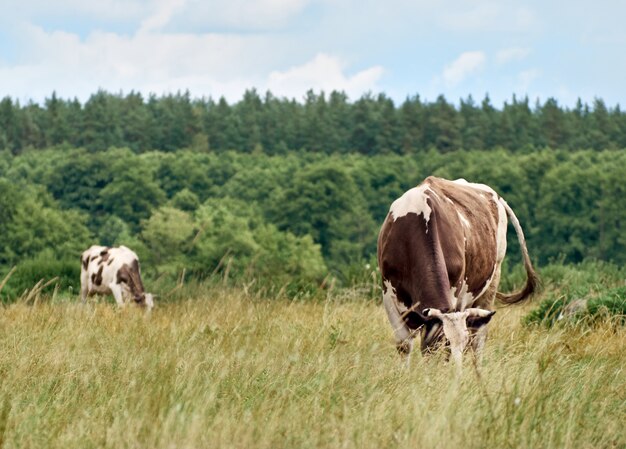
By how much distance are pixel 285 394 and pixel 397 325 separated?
2482 millimetres

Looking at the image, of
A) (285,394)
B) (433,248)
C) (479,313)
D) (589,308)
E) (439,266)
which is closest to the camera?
(285,394)

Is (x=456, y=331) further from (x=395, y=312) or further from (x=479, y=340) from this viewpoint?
(x=479, y=340)

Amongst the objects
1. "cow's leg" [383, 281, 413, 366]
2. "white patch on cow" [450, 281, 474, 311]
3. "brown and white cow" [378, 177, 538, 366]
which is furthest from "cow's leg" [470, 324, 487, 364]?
"cow's leg" [383, 281, 413, 366]

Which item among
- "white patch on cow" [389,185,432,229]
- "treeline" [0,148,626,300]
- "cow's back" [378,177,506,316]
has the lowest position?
"treeline" [0,148,626,300]

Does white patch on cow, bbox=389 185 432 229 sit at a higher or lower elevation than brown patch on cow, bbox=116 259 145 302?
higher

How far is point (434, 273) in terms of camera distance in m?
8.05

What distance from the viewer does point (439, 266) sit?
812 cm

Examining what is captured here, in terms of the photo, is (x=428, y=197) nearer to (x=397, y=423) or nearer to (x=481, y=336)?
(x=481, y=336)

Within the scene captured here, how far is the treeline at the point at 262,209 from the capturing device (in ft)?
364

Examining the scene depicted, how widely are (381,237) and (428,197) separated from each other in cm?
59

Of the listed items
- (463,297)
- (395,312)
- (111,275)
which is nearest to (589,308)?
(463,297)

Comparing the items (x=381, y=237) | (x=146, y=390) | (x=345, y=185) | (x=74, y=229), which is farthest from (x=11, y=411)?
(x=345, y=185)

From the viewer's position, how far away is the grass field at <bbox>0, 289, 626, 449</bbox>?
17.3 ft

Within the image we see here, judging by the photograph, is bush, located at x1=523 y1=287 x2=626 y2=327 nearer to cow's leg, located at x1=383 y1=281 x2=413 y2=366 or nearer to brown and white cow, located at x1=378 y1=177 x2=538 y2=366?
brown and white cow, located at x1=378 y1=177 x2=538 y2=366
